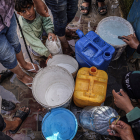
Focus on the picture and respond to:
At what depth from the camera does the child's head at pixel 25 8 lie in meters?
1.98

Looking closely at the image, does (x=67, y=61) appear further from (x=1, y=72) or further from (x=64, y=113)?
(x=1, y=72)

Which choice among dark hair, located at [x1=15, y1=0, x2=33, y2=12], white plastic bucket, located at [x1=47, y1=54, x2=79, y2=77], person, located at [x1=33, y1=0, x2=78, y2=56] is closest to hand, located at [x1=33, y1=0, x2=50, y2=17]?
person, located at [x1=33, y1=0, x2=78, y2=56]

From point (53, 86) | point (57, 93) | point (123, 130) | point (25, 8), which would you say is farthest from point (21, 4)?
point (123, 130)

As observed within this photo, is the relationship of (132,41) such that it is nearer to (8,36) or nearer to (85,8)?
(85,8)

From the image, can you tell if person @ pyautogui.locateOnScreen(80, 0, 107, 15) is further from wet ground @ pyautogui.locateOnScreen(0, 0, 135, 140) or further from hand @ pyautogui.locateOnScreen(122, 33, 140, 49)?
hand @ pyautogui.locateOnScreen(122, 33, 140, 49)

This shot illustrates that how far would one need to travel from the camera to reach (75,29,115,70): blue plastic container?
2004mm

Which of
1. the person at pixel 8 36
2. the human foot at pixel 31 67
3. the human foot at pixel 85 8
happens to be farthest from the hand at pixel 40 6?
the human foot at pixel 85 8

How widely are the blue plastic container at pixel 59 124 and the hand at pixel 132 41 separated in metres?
1.44

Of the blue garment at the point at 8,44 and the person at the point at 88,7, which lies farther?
the person at the point at 88,7

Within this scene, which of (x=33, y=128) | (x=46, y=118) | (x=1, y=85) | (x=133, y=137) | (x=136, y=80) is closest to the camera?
(x=133, y=137)

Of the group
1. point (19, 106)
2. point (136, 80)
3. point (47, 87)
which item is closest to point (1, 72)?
point (19, 106)

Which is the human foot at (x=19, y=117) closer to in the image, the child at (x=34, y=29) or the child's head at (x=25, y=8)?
the child at (x=34, y=29)

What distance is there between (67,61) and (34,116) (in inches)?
44.3

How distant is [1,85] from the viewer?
2.61m
